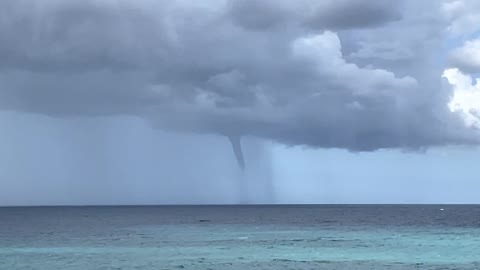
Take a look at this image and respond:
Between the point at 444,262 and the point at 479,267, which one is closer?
the point at 479,267

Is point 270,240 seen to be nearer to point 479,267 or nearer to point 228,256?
point 228,256

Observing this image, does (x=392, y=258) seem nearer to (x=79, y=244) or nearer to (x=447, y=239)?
(x=447, y=239)

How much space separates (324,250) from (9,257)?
3583 cm

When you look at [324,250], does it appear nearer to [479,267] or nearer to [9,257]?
[479,267]

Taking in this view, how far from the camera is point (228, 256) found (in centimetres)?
7312

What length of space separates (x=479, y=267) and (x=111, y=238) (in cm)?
5976

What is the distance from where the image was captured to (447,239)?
97.8 meters

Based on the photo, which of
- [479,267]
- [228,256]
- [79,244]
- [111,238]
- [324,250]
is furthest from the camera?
[111,238]

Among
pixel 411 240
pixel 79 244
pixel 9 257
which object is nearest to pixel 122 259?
pixel 9 257

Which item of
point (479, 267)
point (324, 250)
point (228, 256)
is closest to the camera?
point (479, 267)

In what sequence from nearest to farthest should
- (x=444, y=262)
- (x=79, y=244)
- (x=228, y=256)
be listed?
(x=444, y=262)
(x=228, y=256)
(x=79, y=244)

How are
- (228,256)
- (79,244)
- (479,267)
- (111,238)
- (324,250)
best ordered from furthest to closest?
1. (111,238)
2. (79,244)
3. (324,250)
4. (228,256)
5. (479,267)

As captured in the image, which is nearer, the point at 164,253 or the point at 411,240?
the point at 164,253

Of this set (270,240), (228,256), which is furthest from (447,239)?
(228,256)
